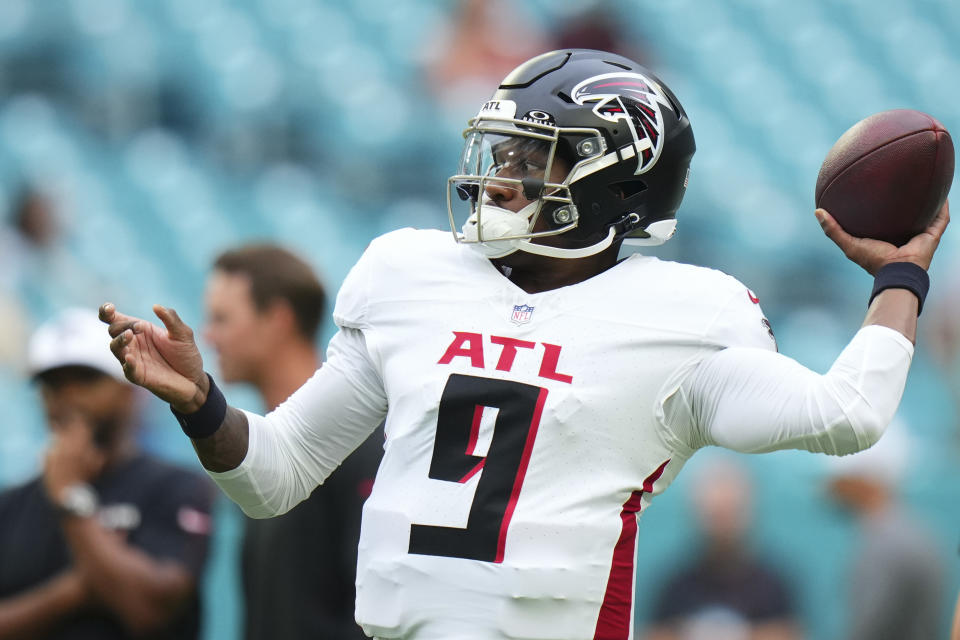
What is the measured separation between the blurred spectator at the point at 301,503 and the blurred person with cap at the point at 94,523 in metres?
0.23

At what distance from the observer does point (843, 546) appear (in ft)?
14.2

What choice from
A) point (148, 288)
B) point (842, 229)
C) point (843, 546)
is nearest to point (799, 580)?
point (843, 546)

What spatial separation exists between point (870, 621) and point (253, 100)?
4152mm

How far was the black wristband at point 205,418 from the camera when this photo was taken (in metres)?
2.11

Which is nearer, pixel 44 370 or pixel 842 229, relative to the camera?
pixel 842 229

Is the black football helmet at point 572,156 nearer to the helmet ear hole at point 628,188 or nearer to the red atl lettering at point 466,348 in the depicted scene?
the helmet ear hole at point 628,188

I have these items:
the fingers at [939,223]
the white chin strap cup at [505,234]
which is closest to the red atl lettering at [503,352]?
the white chin strap cup at [505,234]

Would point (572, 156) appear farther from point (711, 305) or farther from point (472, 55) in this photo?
point (472, 55)

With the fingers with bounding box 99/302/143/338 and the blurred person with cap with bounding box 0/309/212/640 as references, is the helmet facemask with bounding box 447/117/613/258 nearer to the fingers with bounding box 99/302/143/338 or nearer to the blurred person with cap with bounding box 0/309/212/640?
the fingers with bounding box 99/302/143/338

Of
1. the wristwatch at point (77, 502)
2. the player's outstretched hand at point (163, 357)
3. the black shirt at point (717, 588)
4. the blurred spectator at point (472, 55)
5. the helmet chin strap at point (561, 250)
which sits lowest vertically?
the black shirt at point (717, 588)

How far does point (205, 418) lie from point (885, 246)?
3.65 ft

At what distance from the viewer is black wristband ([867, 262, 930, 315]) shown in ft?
6.68

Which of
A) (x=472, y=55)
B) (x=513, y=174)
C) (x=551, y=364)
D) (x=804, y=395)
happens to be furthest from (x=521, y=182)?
(x=472, y=55)

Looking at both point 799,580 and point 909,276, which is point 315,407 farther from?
point 799,580
